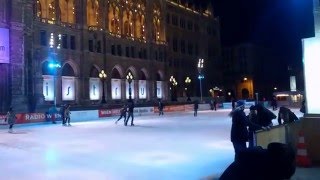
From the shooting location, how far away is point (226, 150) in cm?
1188

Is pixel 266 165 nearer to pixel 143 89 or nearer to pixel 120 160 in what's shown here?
pixel 120 160

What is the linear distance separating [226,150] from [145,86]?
5042 cm

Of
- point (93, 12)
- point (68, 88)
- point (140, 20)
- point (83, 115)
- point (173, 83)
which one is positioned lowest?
point (83, 115)

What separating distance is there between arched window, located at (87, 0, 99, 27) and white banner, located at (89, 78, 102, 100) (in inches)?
333

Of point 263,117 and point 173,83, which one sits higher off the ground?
point 173,83

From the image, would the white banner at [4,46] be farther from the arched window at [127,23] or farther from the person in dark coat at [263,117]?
the person in dark coat at [263,117]

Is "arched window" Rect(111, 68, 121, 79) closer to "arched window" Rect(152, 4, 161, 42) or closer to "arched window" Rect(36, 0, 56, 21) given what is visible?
"arched window" Rect(152, 4, 161, 42)

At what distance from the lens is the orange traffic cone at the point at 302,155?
8391 millimetres

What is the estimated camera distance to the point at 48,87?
46469 millimetres

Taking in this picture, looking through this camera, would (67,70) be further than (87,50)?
No

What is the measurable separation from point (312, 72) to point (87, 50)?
45261 millimetres

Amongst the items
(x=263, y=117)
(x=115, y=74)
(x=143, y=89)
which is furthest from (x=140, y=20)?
(x=263, y=117)

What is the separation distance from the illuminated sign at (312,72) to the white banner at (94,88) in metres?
44.9

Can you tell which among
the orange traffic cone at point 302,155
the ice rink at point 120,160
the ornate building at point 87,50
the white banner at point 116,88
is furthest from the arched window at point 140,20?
the orange traffic cone at point 302,155
